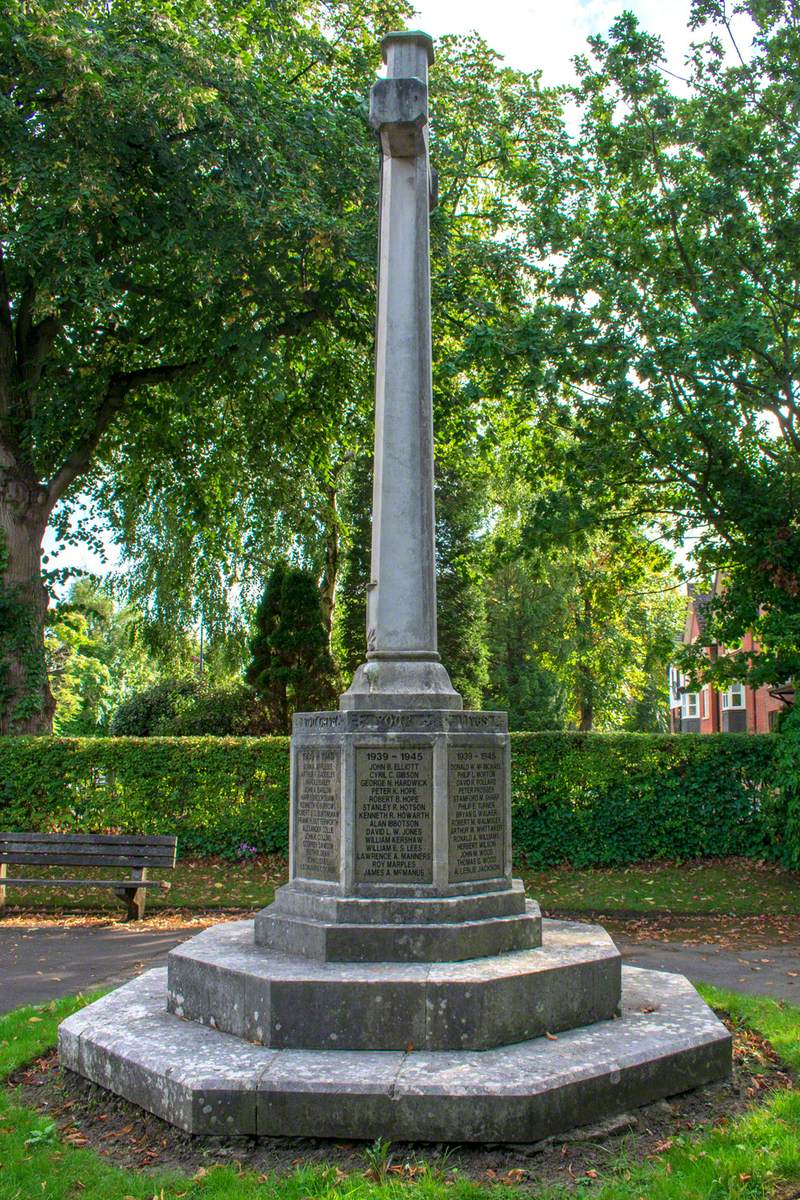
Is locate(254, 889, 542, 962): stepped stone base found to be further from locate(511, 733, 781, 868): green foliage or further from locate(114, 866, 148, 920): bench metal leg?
locate(511, 733, 781, 868): green foliage

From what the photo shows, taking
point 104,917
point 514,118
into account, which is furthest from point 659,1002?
point 514,118

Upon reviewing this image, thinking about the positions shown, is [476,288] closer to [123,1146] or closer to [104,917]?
[104,917]

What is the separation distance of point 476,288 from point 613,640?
18636 mm

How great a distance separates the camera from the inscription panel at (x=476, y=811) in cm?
593

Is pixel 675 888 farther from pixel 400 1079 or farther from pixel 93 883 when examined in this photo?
pixel 400 1079

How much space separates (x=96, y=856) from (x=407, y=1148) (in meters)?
8.33

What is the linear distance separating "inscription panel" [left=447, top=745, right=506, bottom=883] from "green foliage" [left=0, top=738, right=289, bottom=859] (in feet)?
30.9

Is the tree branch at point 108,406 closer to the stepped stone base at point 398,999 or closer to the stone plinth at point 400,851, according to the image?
the stone plinth at point 400,851

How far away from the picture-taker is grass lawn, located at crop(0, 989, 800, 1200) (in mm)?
4008

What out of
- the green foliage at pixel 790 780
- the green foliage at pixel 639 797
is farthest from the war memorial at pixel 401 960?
the green foliage at pixel 639 797

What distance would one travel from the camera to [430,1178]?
13.4ft

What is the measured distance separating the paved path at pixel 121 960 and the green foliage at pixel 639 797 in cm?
451

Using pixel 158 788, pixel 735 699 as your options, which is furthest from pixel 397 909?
pixel 735 699

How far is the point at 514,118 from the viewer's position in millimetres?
18156
